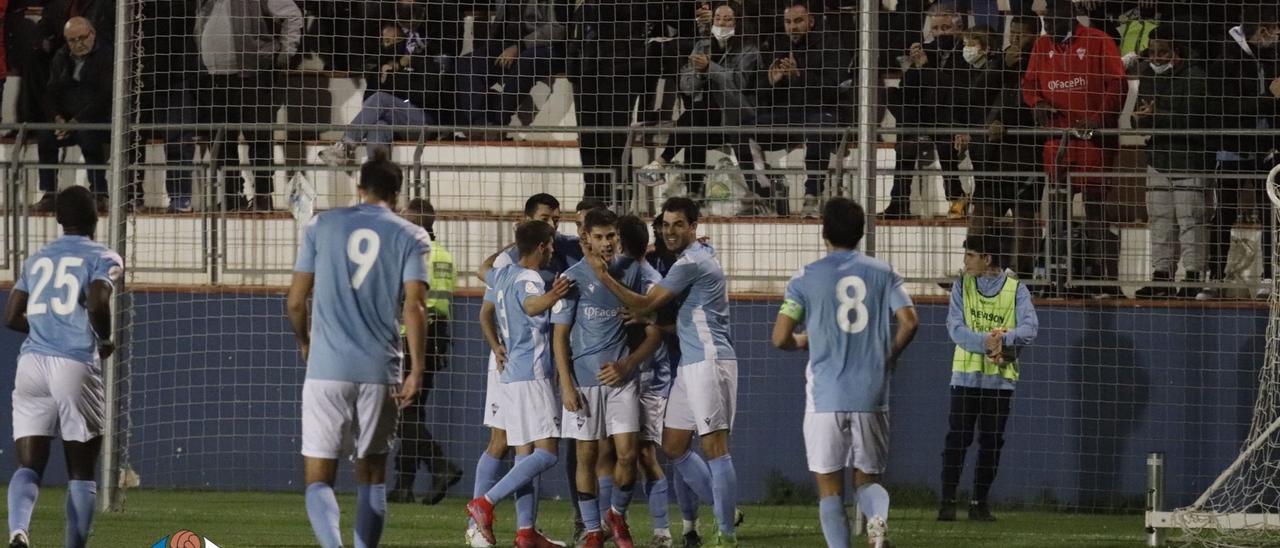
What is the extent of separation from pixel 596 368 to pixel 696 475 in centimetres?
96

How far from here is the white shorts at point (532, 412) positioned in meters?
8.80

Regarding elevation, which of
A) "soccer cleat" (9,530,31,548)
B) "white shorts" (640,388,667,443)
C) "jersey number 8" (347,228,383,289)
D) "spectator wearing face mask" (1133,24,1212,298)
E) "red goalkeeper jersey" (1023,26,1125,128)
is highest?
"red goalkeeper jersey" (1023,26,1125,128)

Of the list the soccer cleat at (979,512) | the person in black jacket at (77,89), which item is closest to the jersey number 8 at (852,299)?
the soccer cleat at (979,512)

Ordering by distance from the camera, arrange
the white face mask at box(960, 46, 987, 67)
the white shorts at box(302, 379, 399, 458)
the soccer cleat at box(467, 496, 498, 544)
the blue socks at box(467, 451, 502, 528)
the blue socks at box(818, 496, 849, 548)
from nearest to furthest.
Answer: the white shorts at box(302, 379, 399, 458), the blue socks at box(818, 496, 849, 548), the soccer cleat at box(467, 496, 498, 544), the blue socks at box(467, 451, 502, 528), the white face mask at box(960, 46, 987, 67)

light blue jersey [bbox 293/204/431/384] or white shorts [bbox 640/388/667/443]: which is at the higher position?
light blue jersey [bbox 293/204/431/384]

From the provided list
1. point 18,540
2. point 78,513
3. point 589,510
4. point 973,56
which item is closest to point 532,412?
point 589,510

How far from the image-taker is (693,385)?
9078mm

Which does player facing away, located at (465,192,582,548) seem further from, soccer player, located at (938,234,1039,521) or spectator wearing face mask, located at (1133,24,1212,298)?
spectator wearing face mask, located at (1133,24,1212,298)

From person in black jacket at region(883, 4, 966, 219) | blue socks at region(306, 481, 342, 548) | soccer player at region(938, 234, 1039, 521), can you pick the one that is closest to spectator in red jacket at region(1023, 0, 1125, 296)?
person in black jacket at region(883, 4, 966, 219)

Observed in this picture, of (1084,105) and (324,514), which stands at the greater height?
(1084,105)

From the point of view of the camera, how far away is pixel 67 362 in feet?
25.5

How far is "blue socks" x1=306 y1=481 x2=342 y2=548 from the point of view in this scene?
712cm

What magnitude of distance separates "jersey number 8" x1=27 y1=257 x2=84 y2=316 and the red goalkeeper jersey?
21.8 ft

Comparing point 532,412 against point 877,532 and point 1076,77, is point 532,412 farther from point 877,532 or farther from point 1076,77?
point 1076,77
